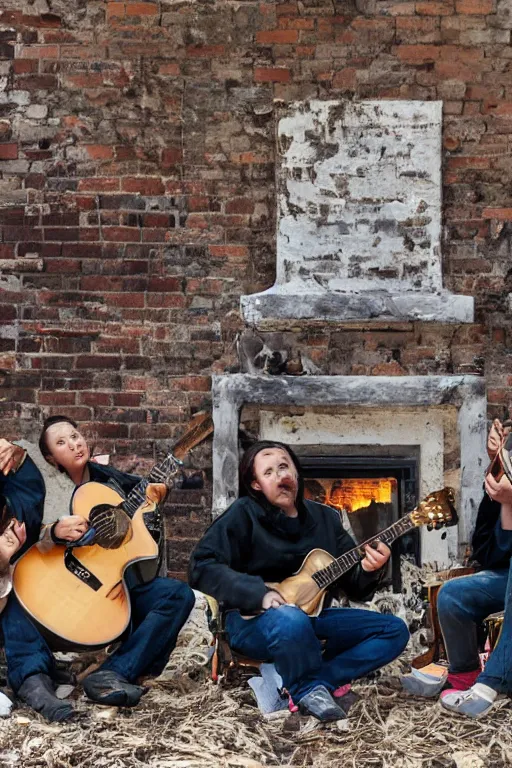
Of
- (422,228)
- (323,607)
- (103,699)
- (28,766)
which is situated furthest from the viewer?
(422,228)

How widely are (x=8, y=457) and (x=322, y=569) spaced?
1334mm

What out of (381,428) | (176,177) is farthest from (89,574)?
(176,177)

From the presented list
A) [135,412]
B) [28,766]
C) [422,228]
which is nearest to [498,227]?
[422,228]

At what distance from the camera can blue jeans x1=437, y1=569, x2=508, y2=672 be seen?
12.7 ft

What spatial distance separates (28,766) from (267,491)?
1.37m

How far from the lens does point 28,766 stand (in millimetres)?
3359

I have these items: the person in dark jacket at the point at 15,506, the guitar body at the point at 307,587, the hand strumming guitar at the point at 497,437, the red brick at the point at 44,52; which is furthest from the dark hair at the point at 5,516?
the red brick at the point at 44,52

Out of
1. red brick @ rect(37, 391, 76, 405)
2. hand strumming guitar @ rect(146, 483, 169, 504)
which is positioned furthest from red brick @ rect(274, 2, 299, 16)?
hand strumming guitar @ rect(146, 483, 169, 504)

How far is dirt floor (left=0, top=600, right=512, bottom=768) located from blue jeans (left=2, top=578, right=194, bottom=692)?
14 cm

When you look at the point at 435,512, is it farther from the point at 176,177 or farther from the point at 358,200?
the point at 176,177

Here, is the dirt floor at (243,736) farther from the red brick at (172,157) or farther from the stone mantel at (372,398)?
the red brick at (172,157)

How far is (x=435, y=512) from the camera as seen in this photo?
400cm

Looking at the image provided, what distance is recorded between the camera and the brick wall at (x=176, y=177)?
16.7 ft

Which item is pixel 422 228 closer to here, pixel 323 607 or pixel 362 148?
pixel 362 148
